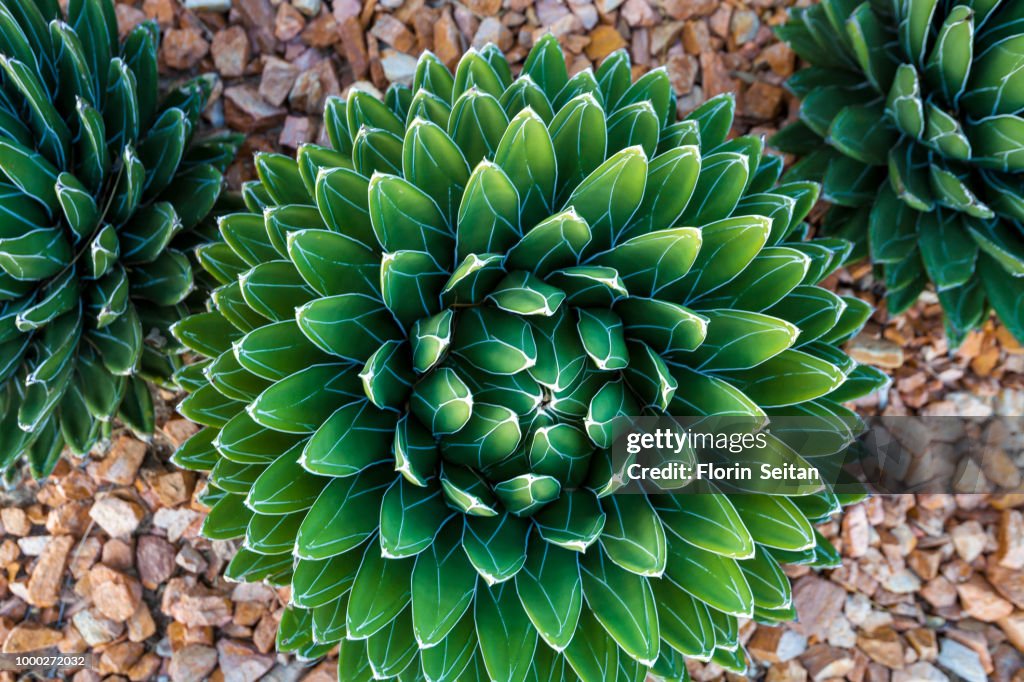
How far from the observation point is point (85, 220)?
174 centimetres

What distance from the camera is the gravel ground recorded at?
83.4 inches

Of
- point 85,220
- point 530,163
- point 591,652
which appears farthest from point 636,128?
point 85,220

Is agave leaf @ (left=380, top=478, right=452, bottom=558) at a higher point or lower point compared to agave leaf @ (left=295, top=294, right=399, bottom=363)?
lower

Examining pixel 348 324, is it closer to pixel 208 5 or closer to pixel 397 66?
pixel 397 66

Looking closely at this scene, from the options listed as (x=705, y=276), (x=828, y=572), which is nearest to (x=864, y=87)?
(x=705, y=276)

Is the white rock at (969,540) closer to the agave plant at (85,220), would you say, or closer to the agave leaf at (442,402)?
the agave leaf at (442,402)

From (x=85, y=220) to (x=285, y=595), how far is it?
109 cm

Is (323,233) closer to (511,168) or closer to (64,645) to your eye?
(511,168)

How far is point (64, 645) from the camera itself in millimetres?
2098

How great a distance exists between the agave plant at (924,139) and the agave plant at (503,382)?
1.99 ft

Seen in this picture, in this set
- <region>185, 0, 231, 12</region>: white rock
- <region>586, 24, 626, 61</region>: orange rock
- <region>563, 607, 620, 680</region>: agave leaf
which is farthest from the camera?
<region>586, 24, 626, 61</region>: orange rock

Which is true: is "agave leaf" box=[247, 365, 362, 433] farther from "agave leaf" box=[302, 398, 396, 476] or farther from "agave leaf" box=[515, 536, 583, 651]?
"agave leaf" box=[515, 536, 583, 651]

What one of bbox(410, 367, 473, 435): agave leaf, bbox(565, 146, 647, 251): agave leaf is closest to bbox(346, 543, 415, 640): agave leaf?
bbox(410, 367, 473, 435): agave leaf

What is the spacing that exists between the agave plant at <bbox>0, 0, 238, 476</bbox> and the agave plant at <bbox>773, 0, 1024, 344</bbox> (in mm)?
1610
